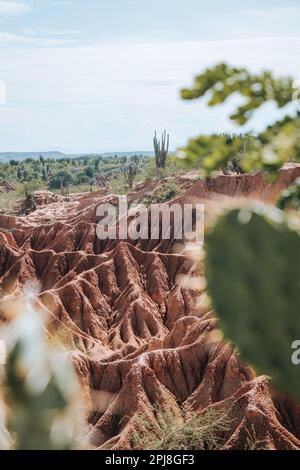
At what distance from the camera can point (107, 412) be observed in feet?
90.8

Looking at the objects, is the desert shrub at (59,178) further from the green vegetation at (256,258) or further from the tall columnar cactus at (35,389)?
the tall columnar cactus at (35,389)

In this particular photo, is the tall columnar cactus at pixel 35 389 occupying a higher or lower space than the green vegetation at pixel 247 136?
lower

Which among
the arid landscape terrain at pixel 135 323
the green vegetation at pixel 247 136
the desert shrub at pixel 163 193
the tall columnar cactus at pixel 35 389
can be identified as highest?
the green vegetation at pixel 247 136

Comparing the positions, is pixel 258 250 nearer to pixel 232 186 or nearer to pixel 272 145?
pixel 272 145

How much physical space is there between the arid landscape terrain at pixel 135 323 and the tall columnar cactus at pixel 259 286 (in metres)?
0.14

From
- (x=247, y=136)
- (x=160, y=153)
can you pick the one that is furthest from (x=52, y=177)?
(x=247, y=136)

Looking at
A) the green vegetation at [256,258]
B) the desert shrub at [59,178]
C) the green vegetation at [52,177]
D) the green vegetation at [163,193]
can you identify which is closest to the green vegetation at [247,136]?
the green vegetation at [256,258]

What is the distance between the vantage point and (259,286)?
173cm

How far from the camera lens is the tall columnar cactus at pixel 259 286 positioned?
172cm

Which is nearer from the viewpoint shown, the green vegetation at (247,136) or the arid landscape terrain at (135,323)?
the green vegetation at (247,136)

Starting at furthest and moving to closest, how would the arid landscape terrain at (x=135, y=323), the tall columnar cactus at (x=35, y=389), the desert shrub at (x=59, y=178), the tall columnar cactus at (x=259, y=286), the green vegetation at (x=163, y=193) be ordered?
the desert shrub at (x=59, y=178) < the green vegetation at (x=163, y=193) < the arid landscape terrain at (x=135, y=323) < the tall columnar cactus at (x=259, y=286) < the tall columnar cactus at (x=35, y=389)

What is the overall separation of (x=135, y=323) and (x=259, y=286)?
40.2 meters

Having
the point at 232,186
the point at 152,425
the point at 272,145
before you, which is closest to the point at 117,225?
the point at 232,186

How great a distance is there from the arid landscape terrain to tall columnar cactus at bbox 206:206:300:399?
0.14m
